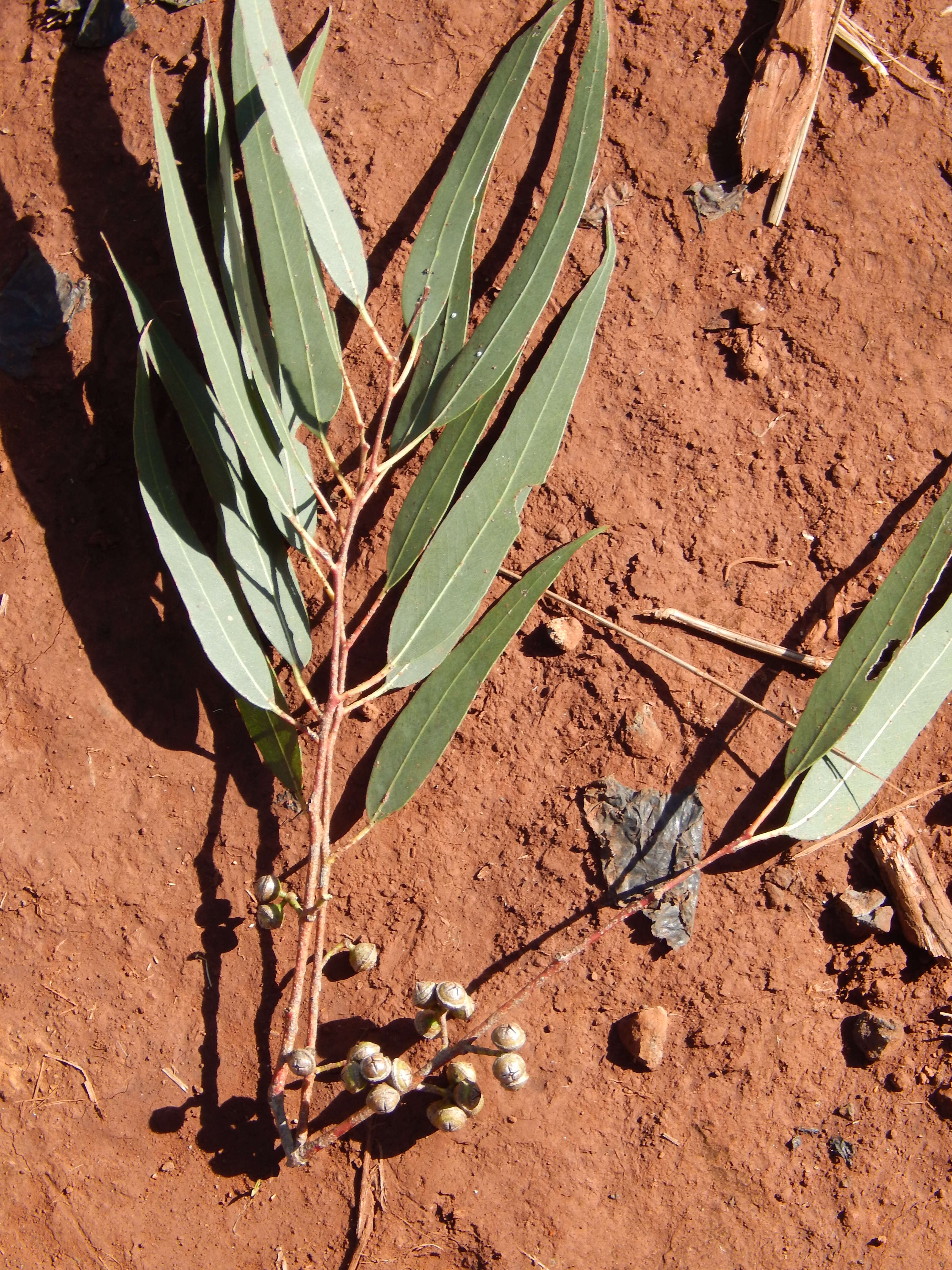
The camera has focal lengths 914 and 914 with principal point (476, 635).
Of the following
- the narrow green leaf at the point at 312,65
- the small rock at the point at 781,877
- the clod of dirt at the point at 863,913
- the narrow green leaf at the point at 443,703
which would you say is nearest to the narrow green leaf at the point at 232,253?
the narrow green leaf at the point at 312,65

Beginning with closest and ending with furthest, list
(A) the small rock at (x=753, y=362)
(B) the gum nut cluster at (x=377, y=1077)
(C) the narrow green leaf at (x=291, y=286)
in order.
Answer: (B) the gum nut cluster at (x=377, y=1077)
(C) the narrow green leaf at (x=291, y=286)
(A) the small rock at (x=753, y=362)

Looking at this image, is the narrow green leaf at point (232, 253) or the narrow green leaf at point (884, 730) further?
the narrow green leaf at point (884, 730)

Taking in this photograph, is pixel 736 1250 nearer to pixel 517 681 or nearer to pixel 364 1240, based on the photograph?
pixel 364 1240

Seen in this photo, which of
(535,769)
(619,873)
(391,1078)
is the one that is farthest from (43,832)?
(619,873)

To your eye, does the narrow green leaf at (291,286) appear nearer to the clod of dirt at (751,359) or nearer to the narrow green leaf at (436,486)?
the narrow green leaf at (436,486)

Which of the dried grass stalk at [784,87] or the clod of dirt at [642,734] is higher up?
the dried grass stalk at [784,87]

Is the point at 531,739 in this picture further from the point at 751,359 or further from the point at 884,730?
the point at 751,359
